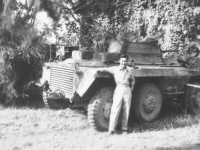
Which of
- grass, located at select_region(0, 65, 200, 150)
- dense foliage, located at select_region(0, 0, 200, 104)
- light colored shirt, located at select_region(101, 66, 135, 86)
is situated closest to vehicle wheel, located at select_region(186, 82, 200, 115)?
grass, located at select_region(0, 65, 200, 150)

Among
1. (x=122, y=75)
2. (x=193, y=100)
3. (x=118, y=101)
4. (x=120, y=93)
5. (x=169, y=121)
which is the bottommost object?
Answer: (x=169, y=121)

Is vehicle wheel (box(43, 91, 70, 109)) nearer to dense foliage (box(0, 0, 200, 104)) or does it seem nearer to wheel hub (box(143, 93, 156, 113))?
dense foliage (box(0, 0, 200, 104))

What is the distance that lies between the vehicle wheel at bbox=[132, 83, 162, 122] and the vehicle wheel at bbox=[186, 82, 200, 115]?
114 cm

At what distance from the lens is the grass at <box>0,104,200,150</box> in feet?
15.7

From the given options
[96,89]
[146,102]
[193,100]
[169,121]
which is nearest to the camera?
[96,89]

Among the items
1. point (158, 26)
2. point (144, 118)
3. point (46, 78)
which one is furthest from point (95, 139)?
point (158, 26)

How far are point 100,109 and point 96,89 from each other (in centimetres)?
46

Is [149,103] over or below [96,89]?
below

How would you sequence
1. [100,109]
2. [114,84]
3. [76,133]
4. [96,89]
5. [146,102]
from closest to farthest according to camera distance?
[76,133] → [100,109] → [96,89] → [114,84] → [146,102]

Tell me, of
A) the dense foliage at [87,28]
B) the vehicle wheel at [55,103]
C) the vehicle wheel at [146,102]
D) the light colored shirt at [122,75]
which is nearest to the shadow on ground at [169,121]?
the vehicle wheel at [146,102]

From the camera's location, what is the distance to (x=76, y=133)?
217 inches

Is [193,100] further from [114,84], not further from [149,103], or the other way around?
[114,84]

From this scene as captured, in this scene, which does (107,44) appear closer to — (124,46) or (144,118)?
(124,46)

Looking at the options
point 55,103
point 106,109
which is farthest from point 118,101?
point 55,103
